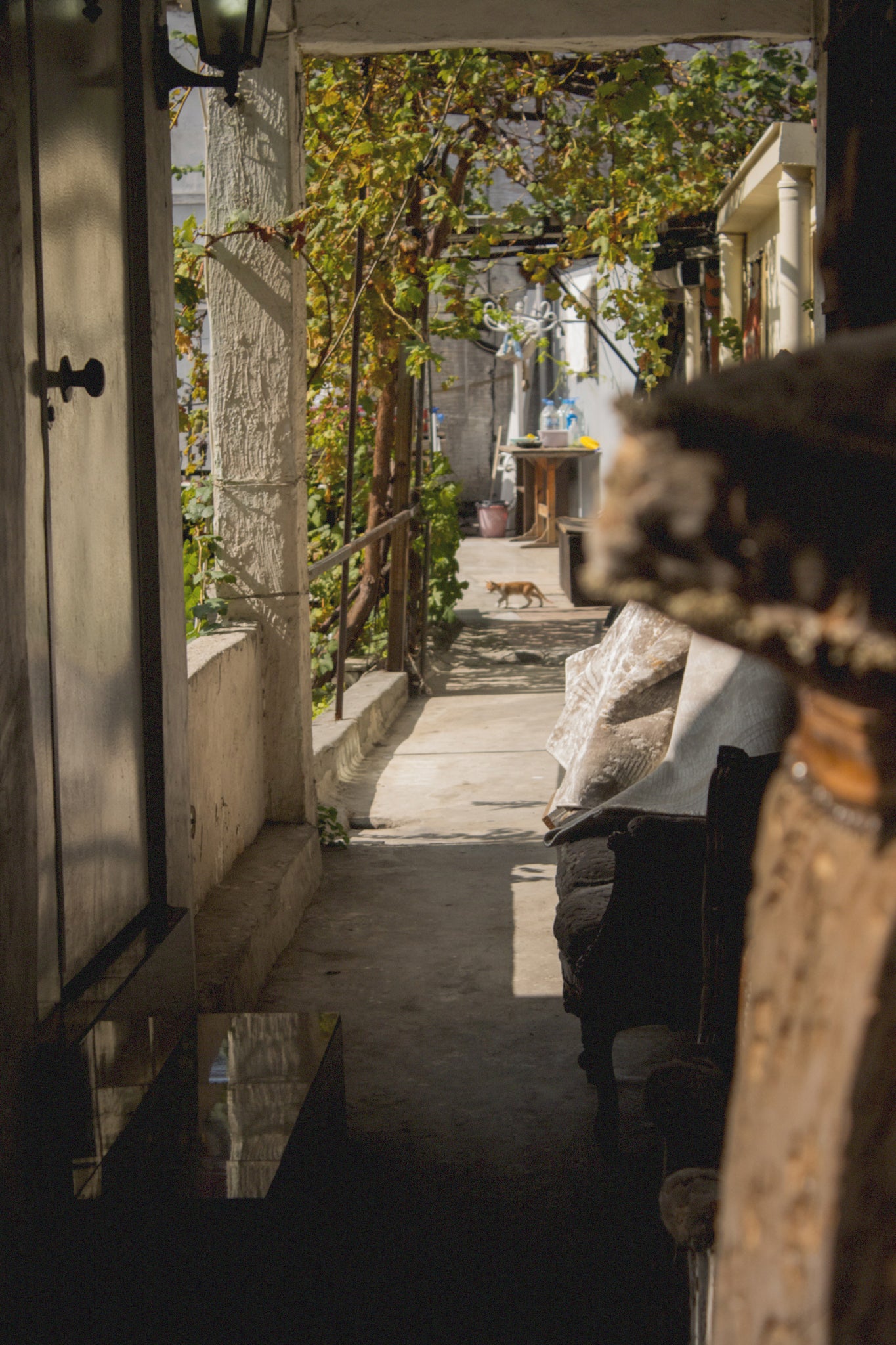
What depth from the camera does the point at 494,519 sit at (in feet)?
65.7

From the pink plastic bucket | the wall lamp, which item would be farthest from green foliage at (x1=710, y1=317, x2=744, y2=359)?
the pink plastic bucket

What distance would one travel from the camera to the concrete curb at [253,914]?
3488 mm

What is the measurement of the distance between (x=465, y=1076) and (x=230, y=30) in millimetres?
2800

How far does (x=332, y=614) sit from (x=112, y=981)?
5.53 m

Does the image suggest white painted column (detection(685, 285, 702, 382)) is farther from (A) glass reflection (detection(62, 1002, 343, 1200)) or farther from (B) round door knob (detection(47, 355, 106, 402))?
(A) glass reflection (detection(62, 1002, 343, 1200))

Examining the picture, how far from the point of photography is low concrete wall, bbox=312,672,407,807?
5.99 m

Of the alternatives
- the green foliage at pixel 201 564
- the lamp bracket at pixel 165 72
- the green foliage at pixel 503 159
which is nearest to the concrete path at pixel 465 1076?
the green foliage at pixel 201 564

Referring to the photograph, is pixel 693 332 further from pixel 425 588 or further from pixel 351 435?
pixel 351 435

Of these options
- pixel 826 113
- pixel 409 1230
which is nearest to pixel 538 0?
pixel 826 113

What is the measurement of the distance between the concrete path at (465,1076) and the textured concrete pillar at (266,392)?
2.57 ft

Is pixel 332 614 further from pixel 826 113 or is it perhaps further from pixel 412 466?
pixel 826 113

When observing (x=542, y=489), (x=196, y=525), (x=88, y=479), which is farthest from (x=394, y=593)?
(x=542, y=489)

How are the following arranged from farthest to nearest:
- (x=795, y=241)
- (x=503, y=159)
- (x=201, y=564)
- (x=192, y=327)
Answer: (x=503, y=159) → (x=795, y=241) → (x=192, y=327) → (x=201, y=564)

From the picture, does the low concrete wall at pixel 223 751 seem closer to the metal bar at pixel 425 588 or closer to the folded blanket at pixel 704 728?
the folded blanket at pixel 704 728
